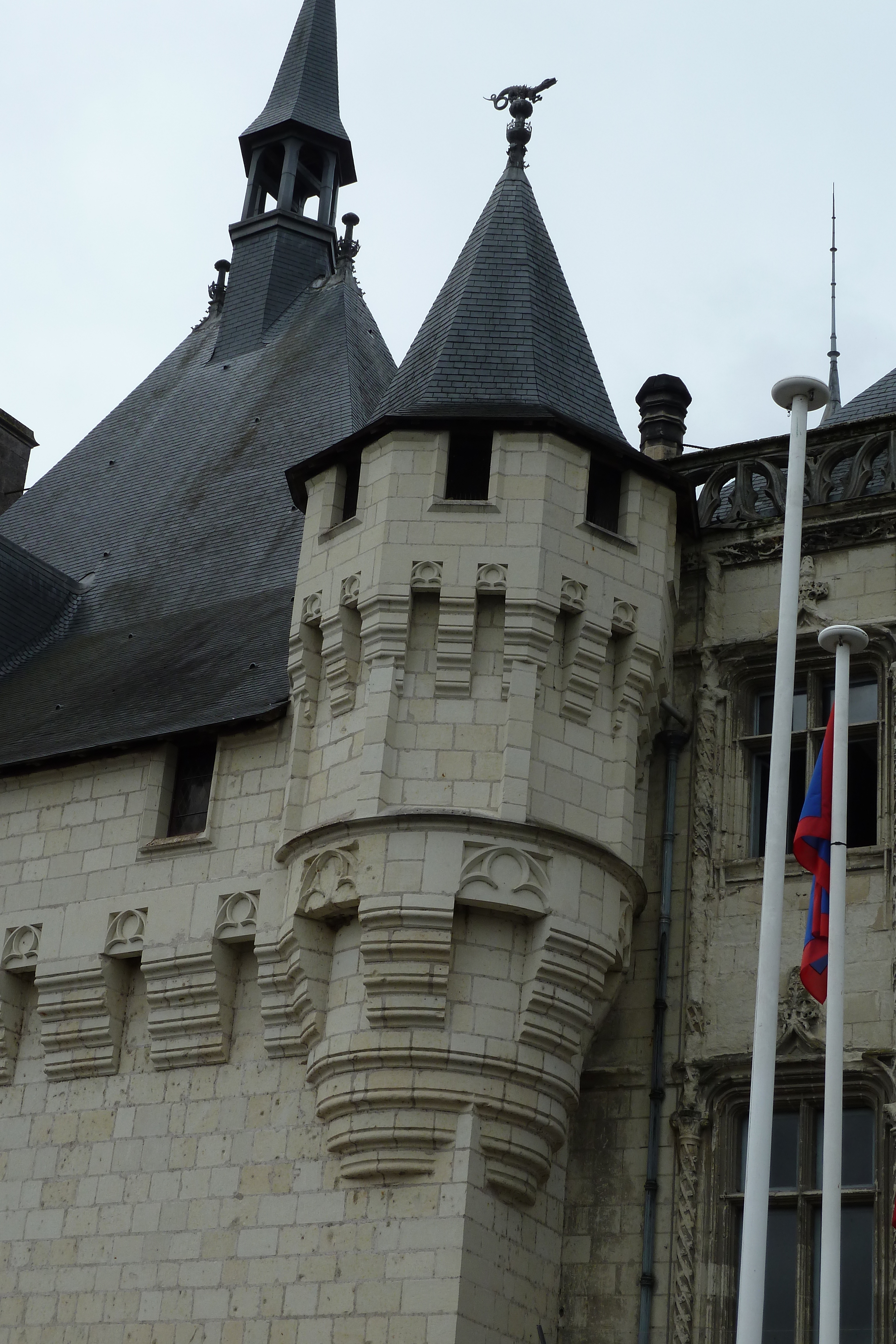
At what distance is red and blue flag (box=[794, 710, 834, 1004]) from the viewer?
1370 centimetres

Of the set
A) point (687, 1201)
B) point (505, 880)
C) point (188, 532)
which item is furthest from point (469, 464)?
point (687, 1201)

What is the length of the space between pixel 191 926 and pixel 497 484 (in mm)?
4382

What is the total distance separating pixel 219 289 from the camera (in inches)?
1072

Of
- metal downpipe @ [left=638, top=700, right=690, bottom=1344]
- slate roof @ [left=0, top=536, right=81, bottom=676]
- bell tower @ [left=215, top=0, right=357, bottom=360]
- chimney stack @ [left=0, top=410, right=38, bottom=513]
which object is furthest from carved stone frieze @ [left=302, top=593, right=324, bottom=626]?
chimney stack @ [left=0, top=410, right=38, bottom=513]

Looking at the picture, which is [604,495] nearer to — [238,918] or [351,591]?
[351,591]

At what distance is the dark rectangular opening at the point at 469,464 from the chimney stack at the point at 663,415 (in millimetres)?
2528

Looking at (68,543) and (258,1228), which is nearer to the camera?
(258,1228)

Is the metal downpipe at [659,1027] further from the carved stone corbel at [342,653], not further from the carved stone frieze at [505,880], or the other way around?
the carved stone corbel at [342,653]

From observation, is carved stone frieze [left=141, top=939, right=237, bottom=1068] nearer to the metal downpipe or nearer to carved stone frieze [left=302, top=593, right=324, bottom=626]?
carved stone frieze [left=302, top=593, right=324, bottom=626]

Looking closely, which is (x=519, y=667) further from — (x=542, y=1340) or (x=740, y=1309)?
(x=740, y=1309)

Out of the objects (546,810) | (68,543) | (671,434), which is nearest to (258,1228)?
(546,810)

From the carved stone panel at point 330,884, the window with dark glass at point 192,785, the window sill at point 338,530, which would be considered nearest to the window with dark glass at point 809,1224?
the carved stone panel at point 330,884

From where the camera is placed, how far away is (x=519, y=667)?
16.4 m

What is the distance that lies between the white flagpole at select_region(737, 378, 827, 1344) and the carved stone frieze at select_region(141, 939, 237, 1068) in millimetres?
5615
